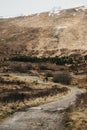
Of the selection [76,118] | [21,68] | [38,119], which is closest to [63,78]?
[21,68]

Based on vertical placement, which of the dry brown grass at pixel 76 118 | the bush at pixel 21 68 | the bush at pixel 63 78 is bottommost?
the bush at pixel 21 68

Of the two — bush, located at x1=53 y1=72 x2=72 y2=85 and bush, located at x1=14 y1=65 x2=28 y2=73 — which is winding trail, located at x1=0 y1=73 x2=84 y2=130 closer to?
bush, located at x1=53 y1=72 x2=72 y2=85

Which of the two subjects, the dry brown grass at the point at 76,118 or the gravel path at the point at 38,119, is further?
the dry brown grass at the point at 76,118

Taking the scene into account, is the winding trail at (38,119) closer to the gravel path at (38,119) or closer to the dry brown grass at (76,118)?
the gravel path at (38,119)

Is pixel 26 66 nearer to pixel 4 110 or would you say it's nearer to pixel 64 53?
pixel 64 53

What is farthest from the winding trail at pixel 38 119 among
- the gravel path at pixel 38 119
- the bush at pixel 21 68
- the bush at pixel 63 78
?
the bush at pixel 21 68

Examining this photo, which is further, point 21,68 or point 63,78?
point 21,68

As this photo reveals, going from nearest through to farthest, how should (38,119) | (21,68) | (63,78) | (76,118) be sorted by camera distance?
(76,118) < (38,119) < (63,78) < (21,68)

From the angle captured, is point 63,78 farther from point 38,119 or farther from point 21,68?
point 38,119

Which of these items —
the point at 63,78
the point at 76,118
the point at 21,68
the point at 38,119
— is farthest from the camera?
the point at 21,68

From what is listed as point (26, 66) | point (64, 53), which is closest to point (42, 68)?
point (26, 66)
